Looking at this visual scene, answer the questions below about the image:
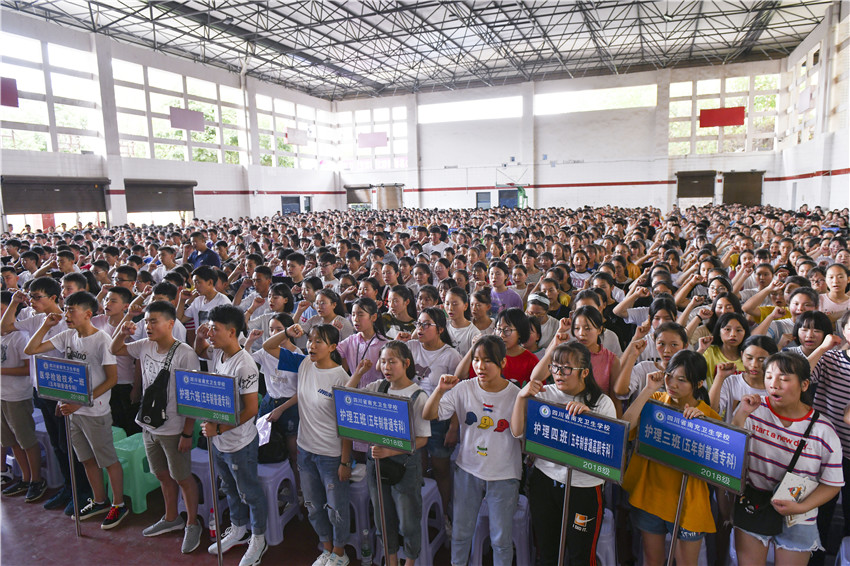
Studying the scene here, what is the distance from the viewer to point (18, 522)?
373 cm

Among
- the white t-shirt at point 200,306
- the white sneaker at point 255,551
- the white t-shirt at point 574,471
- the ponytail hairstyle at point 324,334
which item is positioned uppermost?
the ponytail hairstyle at point 324,334

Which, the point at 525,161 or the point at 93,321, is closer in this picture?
the point at 93,321

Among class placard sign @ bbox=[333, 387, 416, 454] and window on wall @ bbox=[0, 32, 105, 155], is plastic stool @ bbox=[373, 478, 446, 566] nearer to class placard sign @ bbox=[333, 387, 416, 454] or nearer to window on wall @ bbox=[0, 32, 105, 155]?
class placard sign @ bbox=[333, 387, 416, 454]

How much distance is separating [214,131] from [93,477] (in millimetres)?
24135

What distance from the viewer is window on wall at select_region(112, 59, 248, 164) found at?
20328 millimetres

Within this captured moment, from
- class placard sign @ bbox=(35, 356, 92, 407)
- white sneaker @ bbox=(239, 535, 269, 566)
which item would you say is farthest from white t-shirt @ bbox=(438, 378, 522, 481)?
class placard sign @ bbox=(35, 356, 92, 407)

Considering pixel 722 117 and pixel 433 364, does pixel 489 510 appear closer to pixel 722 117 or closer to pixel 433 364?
pixel 433 364

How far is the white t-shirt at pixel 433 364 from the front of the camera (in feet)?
11.3

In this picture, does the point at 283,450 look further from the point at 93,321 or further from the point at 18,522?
the point at 93,321

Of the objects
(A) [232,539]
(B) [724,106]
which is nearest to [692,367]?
(A) [232,539]

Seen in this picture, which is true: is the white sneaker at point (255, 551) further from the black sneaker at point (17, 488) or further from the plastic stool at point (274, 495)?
the black sneaker at point (17, 488)

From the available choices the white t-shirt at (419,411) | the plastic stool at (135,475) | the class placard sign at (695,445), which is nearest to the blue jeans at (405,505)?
the white t-shirt at (419,411)

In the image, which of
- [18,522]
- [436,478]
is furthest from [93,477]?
[436,478]

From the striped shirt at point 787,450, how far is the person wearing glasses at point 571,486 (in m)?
0.67
